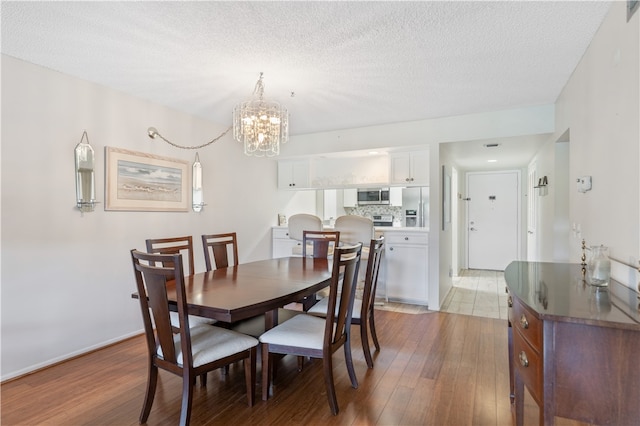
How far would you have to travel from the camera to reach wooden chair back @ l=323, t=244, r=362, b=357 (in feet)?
6.23

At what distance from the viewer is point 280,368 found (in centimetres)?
248

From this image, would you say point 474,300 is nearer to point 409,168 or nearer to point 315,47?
point 409,168

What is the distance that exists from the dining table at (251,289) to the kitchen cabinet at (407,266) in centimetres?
150

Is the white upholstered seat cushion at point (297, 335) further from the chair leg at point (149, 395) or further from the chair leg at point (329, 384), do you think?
the chair leg at point (149, 395)

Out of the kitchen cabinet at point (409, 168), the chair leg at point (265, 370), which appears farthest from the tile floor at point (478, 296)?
the chair leg at point (265, 370)

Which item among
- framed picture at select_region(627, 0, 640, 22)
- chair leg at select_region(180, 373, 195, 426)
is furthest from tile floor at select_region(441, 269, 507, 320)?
chair leg at select_region(180, 373, 195, 426)

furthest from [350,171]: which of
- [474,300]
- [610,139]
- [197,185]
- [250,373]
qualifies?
[250,373]

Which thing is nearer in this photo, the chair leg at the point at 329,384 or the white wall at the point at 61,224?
the chair leg at the point at 329,384

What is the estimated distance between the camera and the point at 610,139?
1.91 metres

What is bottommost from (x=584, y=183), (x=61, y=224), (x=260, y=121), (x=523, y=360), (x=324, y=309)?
(x=324, y=309)

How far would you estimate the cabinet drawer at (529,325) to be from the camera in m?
1.19

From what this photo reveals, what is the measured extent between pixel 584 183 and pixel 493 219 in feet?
14.6

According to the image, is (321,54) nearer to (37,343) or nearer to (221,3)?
(221,3)

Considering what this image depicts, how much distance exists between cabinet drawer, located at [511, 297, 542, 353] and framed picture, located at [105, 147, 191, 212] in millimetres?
3135
